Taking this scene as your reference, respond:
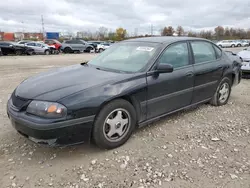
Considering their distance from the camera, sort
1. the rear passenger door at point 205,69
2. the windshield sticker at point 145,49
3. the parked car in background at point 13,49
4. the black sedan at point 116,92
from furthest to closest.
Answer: the parked car in background at point 13,49 → the rear passenger door at point 205,69 → the windshield sticker at point 145,49 → the black sedan at point 116,92

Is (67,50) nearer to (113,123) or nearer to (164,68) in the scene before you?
(164,68)

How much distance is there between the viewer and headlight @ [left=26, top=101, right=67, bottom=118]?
239cm

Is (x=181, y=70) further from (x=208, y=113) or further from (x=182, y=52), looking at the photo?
(x=208, y=113)

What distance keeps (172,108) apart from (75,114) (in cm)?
174

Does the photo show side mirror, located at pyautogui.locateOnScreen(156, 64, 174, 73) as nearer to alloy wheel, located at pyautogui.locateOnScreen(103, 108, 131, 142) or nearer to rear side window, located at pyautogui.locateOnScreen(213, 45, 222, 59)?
alloy wheel, located at pyautogui.locateOnScreen(103, 108, 131, 142)

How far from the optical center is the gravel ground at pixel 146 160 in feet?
7.64

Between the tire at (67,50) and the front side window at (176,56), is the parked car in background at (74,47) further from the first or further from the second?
the front side window at (176,56)

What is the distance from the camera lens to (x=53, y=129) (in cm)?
237

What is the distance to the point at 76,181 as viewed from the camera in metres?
2.32

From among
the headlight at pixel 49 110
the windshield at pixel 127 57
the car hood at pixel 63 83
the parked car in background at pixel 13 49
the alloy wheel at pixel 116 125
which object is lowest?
the alloy wheel at pixel 116 125

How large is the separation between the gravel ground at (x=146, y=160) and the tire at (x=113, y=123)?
0.42 ft

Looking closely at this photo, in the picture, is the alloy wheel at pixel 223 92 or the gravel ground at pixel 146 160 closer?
the gravel ground at pixel 146 160

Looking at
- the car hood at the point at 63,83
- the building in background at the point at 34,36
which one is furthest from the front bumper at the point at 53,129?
the building in background at the point at 34,36

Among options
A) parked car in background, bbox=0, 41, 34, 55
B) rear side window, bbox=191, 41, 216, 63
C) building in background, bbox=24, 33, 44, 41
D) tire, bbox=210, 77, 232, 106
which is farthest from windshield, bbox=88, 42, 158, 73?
building in background, bbox=24, 33, 44, 41
